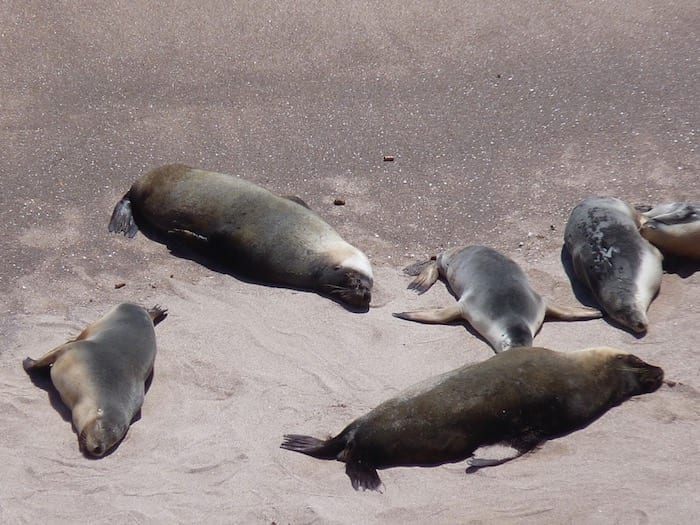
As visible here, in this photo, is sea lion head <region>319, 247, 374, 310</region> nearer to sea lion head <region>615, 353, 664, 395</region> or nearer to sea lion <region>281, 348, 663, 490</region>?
sea lion <region>281, 348, 663, 490</region>

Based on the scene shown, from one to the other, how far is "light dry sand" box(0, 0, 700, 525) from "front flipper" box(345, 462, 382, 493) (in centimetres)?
7

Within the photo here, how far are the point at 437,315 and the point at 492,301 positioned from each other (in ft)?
1.25

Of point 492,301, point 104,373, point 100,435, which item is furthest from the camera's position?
point 492,301

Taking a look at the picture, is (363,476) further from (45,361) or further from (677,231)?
Result: (677,231)

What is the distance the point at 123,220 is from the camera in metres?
7.80

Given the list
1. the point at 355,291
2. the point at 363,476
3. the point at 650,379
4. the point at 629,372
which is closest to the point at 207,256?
the point at 355,291

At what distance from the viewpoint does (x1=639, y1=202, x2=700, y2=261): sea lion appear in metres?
7.14

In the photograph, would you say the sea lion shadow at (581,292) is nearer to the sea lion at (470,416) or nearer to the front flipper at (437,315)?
the front flipper at (437,315)

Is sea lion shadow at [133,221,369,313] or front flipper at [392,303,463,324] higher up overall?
front flipper at [392,303,463,324]

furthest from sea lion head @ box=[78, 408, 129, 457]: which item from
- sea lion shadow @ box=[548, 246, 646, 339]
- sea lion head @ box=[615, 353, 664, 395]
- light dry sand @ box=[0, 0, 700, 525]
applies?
sea lion shadow @ box=[548, 246, 646, 339]

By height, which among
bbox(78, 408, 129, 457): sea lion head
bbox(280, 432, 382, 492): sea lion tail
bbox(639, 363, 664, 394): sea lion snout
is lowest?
bbox(78, 408, 129, 457): sea lion head

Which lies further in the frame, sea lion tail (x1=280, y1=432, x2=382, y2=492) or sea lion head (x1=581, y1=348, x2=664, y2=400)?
sea lion head (x1=581, y1=348, x2=664, y2=400)

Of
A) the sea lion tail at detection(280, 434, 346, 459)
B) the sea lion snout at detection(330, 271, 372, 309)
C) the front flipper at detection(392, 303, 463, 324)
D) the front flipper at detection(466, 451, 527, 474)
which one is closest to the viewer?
the front flipper at detection(466, 451, 527, 474)

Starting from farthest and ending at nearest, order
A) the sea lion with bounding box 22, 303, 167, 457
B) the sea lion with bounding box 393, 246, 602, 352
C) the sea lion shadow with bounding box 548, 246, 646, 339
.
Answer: the sea lion shadow with bounding box 548, 246, 646, 339
the sea lion with bounding box 393, 246, 602, 352
the sea lion with bounding box 22, 303, 167, 457
